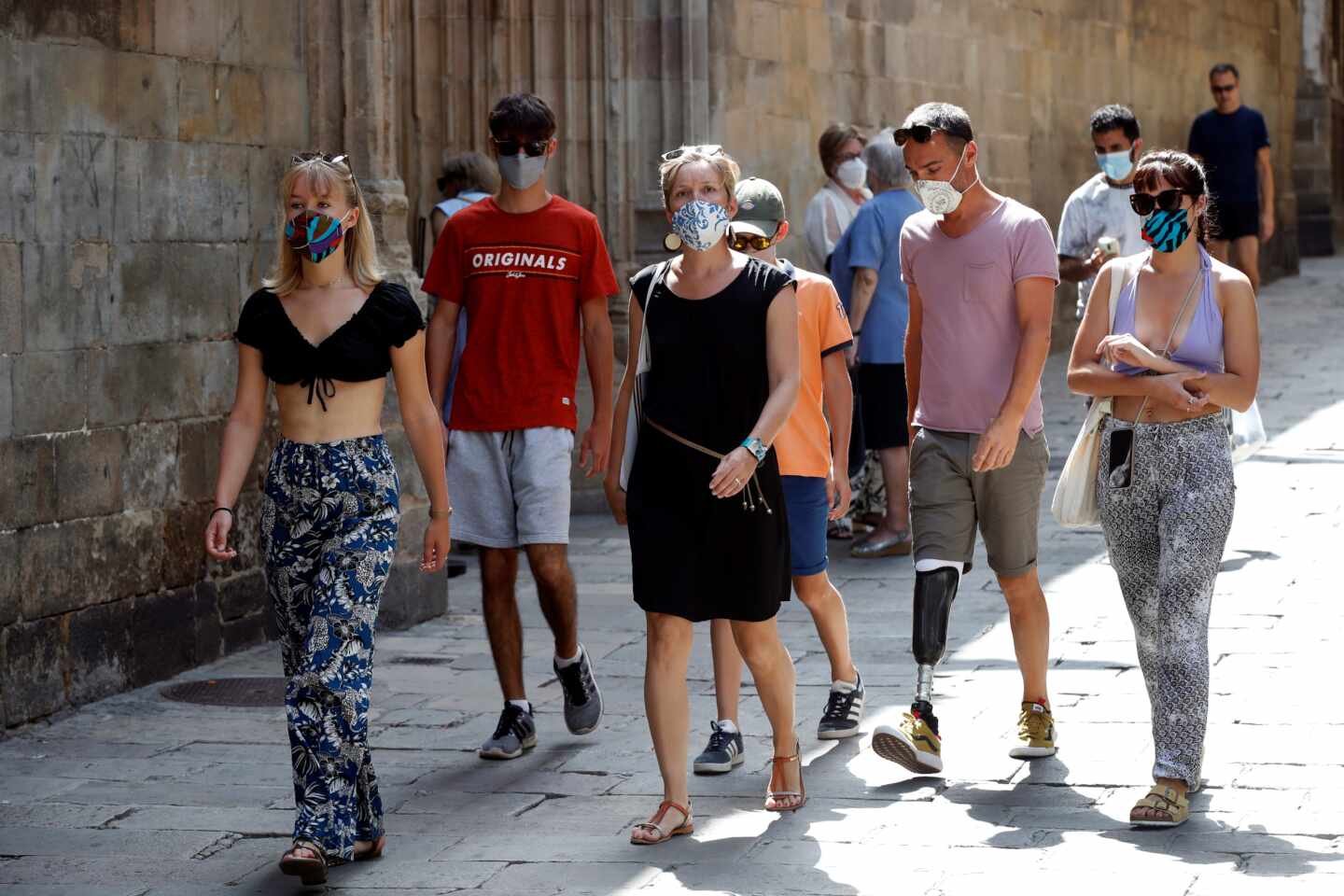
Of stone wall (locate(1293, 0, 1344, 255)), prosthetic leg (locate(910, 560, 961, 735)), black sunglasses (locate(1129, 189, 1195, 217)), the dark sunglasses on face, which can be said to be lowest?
prosthetic leg (locate(910, 560, 961, 735))

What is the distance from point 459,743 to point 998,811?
187 centimetres

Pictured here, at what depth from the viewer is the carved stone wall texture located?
739 cm

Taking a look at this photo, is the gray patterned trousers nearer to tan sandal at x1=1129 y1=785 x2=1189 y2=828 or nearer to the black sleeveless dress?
tan sandal at x1=1129 y1=785 x2=1189 y2=828

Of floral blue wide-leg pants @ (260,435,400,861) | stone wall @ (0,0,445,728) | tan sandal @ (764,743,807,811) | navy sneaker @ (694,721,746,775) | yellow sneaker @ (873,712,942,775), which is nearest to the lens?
floral blue wide-leg pants @ (260,435,400,861)

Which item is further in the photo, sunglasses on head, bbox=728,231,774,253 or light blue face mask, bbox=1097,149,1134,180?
light blue face mask, bbox=1097,149,1134,180

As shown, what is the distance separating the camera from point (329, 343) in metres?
5.60

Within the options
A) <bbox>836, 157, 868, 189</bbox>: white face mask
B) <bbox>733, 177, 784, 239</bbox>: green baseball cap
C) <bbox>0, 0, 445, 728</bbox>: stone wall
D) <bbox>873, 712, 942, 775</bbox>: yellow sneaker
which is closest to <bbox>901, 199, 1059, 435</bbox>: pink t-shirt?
<bbox>733, 177, 784, 239</bbox>: green baseball cap

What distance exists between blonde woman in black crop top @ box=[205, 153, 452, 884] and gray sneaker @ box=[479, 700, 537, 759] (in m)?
1.08

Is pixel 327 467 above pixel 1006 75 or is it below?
below

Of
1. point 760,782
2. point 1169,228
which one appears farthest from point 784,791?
point 1169,228

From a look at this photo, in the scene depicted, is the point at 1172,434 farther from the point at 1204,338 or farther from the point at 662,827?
the point at 662,827

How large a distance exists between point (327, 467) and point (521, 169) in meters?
1.60

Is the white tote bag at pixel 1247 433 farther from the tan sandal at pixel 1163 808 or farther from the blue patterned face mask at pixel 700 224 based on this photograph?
the blue patterned face mask at pixel 700 224

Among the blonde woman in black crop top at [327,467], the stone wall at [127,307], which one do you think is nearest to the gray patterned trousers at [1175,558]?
the blonde woman in black crop top at [327,467]
